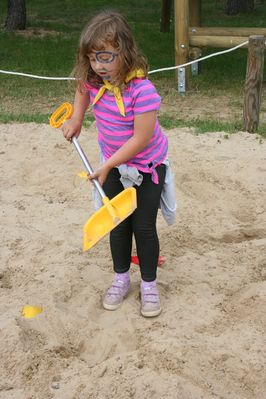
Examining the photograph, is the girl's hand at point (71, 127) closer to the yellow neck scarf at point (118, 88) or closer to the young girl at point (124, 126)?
the young girl at point (124, 126)

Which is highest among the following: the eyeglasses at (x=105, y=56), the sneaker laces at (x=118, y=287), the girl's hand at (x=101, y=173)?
the eyeglasses at (x=105, y=56)

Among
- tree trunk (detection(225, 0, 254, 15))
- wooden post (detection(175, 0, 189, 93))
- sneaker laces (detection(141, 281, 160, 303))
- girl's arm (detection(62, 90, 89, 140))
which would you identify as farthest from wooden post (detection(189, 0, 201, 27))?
tree trunk (detection(225, 0, 254, 15))

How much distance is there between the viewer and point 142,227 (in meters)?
2.59

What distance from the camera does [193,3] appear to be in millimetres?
8242

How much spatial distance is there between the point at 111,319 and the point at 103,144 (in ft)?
2.64

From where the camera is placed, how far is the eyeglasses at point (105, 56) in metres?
2.23

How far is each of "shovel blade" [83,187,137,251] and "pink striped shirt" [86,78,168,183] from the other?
0.61 feet

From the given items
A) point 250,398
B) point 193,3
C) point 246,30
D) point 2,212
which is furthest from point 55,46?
point 250,398

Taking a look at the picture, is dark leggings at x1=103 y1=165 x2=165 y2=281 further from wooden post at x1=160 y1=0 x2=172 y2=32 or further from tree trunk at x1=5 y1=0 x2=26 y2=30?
tree trunk at x1=5 y1=0 x2=26 y2=30

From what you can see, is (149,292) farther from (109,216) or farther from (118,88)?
(118,88)

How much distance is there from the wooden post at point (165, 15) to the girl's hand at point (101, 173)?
884cm

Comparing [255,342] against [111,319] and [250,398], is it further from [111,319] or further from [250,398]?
[111,319]

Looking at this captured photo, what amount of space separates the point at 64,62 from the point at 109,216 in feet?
23.3

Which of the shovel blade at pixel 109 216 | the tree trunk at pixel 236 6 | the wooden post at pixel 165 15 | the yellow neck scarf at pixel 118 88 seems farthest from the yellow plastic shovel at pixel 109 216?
the tree trunk at pixel 236 6
